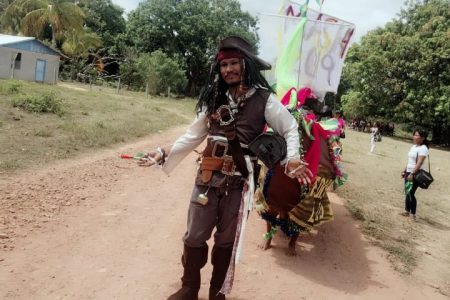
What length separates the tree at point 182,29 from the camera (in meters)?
40.5

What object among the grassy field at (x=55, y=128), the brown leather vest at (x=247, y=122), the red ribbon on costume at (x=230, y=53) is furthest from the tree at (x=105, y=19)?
the brown leather vest at (x=247, y=122)

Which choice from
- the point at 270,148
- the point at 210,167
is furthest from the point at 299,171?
the point at 210,167

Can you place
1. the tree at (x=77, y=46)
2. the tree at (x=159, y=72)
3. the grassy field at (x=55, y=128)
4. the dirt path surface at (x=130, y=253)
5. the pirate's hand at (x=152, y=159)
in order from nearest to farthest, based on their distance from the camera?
the pirate's hand at (x=152, y=159), the dirt path surface at (x=130, y=253), the grassy field at (x=55, y=128), the tree at (x=77, y=46), the tree at (x=159, y=72)

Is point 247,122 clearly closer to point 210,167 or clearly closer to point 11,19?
point 210,167

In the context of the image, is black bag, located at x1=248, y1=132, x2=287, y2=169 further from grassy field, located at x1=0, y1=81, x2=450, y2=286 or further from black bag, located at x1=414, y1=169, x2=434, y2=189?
black bag, located at x1=414, y1=169, x2=434, y2=189

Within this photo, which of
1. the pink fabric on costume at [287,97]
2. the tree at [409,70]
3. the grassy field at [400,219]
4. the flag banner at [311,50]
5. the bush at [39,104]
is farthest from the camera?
the tree at [409,70]

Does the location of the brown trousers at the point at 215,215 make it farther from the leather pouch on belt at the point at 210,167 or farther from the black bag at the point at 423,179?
the black bag at the point at 423,179

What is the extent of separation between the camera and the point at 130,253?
4.21 m

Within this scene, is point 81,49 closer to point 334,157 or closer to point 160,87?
point 160,87

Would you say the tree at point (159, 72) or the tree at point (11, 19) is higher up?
the tree at point (11, 19)

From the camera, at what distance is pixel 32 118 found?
11.4 meters

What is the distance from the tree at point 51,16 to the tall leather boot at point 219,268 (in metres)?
28.9

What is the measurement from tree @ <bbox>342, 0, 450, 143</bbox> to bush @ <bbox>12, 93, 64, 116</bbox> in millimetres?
25656

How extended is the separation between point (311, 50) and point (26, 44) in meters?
23.0
